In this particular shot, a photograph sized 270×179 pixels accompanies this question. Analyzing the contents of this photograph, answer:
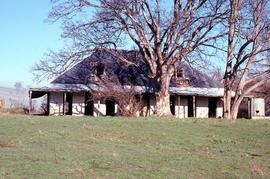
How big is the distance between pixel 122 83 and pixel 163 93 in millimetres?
6837

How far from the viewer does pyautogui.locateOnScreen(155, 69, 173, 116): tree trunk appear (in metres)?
33.1

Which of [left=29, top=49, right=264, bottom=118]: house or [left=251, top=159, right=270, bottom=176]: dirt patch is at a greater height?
[left=29, top=49, right=264, bottom=118]: house

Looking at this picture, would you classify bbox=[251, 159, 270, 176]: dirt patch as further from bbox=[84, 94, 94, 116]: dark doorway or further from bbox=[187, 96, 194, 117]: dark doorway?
bbox=[187, 96, 194, 117]: dark doorway

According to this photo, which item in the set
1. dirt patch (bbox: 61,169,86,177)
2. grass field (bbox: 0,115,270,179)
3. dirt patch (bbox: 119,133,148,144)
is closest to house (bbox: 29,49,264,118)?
grass field (bbox: 0,115,270,179)

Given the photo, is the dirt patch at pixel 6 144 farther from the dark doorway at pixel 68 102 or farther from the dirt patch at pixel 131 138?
the dark doorway at pixel 68 102

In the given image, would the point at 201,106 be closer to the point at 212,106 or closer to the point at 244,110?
the point at 212,106

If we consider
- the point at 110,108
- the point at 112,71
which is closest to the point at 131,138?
the point at 110,108

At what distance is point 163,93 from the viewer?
3353 centimetres

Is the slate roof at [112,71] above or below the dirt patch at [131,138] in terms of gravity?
above

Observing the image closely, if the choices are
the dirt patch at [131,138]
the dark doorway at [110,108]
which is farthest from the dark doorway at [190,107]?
the dirt patch at [131,138]

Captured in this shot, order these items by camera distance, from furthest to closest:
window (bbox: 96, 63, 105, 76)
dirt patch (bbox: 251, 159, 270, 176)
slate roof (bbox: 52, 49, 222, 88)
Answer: window (bbox: 96, 63, 105, 76)
slate roof (bbox: 52, 49, 222, 88)
dirt patch (bbox: 251, 159, 270, 176)

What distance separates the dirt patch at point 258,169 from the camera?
10.9m

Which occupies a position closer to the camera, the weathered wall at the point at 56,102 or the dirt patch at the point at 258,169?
the dirt patch at the point at 258,169

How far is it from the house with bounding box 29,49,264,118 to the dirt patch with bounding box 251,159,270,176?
2634cm
